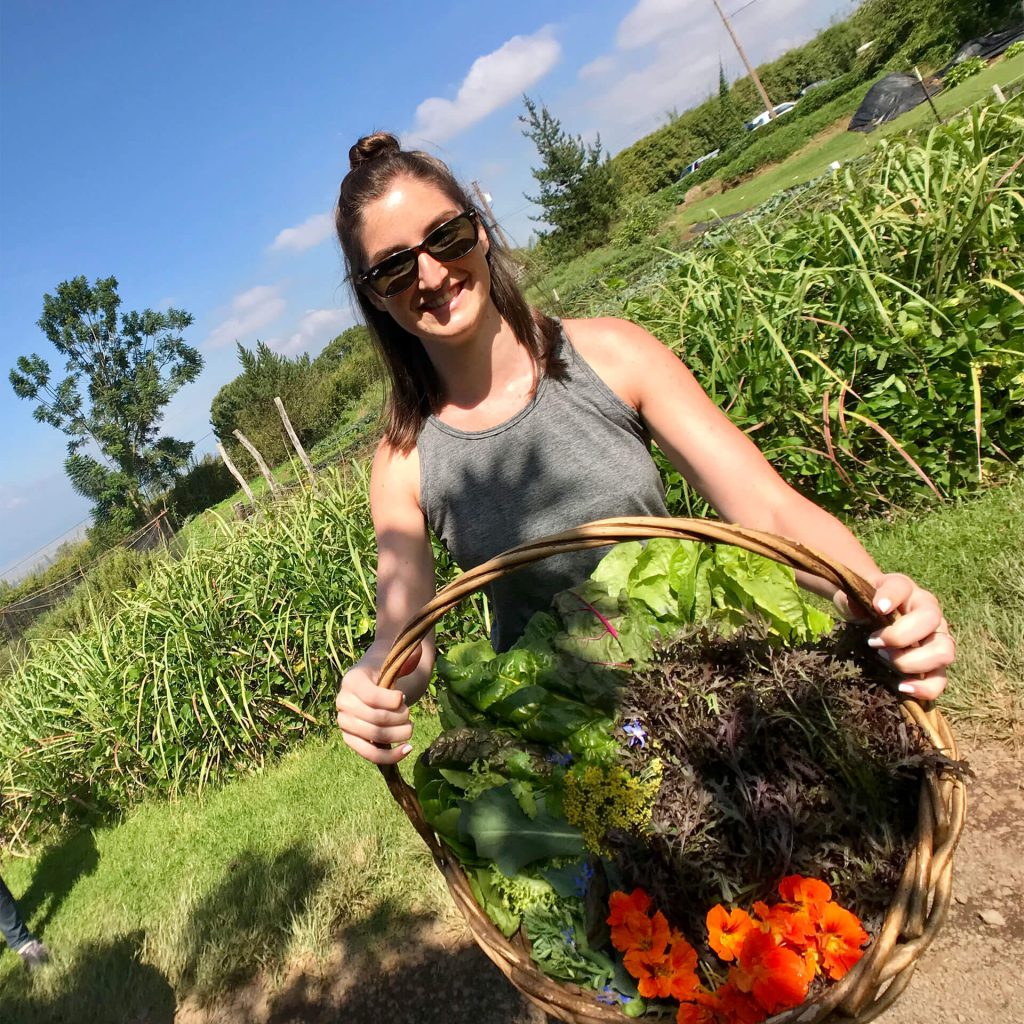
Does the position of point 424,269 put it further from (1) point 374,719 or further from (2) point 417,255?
(1) point 374,719

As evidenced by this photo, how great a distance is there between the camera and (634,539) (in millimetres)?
1083

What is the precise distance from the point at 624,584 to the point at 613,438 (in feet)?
1.29

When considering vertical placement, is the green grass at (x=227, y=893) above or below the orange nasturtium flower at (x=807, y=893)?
below

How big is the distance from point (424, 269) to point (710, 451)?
71 cm

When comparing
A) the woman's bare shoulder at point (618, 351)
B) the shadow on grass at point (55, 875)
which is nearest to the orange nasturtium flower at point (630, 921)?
the woman's bare shoulder at point (618, 351)

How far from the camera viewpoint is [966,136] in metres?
3.52

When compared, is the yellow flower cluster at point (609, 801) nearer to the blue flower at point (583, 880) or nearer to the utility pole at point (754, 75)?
the blue flower at point (583, 880)

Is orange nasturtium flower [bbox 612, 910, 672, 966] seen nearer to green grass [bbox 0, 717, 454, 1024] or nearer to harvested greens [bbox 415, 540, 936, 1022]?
harvested greens [bbox 415, 540, 936, 1022]

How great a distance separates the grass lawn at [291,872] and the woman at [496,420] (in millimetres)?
1692

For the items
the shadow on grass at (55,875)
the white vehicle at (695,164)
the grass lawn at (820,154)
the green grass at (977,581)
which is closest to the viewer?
the green grass at (977,581)

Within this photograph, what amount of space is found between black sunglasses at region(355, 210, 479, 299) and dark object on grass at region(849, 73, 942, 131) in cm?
2788

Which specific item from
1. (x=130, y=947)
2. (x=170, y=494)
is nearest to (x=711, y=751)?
(x=130, y=947)

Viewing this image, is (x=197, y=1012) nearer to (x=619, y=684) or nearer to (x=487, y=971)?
(x=487, y=971)

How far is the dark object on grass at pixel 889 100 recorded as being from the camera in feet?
77.4
